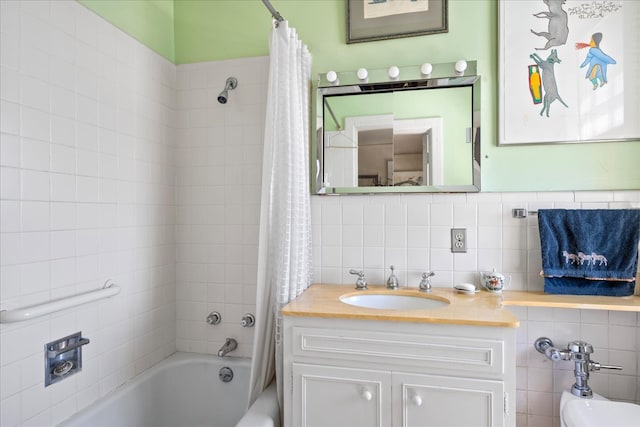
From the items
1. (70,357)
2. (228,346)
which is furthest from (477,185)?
(70,357)

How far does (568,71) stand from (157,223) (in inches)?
83.2

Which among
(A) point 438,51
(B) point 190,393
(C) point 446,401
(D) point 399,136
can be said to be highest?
(A) point 438,51

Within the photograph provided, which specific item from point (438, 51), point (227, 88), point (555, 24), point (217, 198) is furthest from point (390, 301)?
point (555, 24)

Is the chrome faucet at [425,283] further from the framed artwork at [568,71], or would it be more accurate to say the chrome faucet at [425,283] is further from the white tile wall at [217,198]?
the white tile wall at [217,198]

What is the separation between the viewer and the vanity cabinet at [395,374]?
1.19 metres

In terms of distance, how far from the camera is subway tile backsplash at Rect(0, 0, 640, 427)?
1.22 metres

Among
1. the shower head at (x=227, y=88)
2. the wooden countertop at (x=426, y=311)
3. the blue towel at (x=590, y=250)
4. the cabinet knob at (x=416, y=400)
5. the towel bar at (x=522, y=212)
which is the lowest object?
the cabinet knob at (x=416, y=400)

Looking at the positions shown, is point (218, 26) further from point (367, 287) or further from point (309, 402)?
point (309, 402)

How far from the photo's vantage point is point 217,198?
77.1 inches

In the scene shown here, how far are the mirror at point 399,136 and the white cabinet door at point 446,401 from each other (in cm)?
86

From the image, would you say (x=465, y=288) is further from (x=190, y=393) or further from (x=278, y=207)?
(x=190, y=393)

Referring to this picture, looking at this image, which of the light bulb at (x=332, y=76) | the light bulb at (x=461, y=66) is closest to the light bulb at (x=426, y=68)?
the light bulb at (x=461, y=66)

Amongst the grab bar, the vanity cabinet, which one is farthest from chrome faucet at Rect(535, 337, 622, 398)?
the grab bar

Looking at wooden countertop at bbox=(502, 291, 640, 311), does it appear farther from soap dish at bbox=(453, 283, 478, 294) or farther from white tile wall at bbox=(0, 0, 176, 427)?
white tile wall at bbox=(0, 0, 176, 427)
